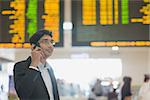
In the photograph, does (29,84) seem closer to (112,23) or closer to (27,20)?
(27,20)

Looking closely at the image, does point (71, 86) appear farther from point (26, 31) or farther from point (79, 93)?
point (26, 31)

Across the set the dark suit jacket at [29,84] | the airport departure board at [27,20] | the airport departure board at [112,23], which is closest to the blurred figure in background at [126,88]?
the airport departure board at [112,23]

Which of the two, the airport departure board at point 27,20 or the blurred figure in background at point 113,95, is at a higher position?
the airport departure board at point 27,20

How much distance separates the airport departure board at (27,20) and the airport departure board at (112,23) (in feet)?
0.41

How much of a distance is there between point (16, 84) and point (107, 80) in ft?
2.30

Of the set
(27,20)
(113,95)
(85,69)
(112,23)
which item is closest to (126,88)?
(113,95)

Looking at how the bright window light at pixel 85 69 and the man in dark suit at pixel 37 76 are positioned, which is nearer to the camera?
the man in dark suit at pixel 37 76

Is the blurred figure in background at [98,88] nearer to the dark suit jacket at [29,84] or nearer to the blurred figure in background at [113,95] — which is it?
the blurred figure in background at [113,95]

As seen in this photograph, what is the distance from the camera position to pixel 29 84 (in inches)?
66.3

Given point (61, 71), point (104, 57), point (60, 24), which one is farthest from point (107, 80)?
point (60, 24)

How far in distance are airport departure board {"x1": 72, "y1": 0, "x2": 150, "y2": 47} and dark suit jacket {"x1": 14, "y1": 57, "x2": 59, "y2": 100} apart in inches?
23.1

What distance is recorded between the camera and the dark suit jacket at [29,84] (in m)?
1.69

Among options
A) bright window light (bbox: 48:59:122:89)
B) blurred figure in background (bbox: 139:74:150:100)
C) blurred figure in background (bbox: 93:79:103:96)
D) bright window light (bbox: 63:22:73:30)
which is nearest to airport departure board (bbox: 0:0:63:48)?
bright window light (bbox: 63:22:73:30)

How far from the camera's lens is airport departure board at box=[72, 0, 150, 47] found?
7.28 feet
